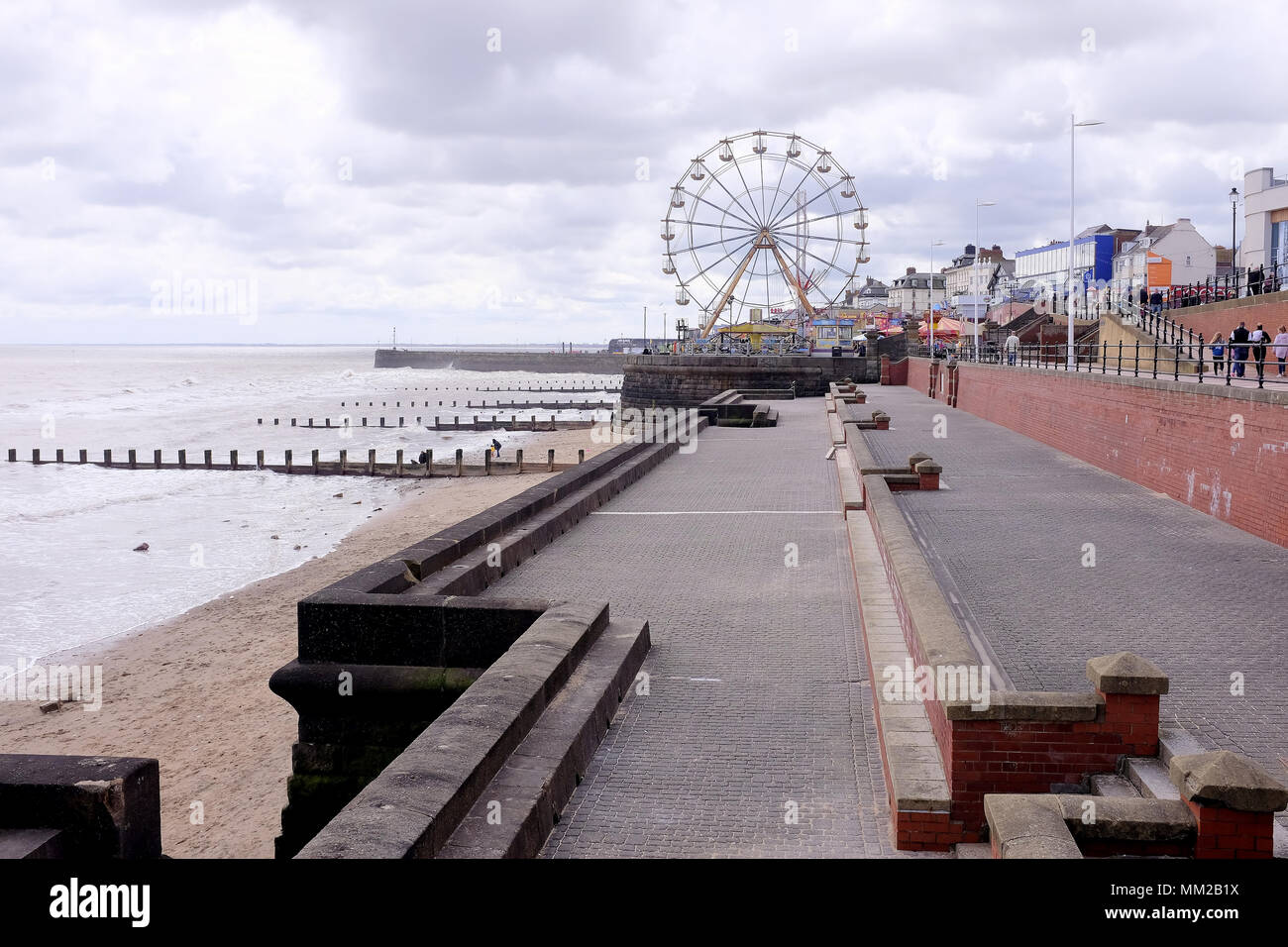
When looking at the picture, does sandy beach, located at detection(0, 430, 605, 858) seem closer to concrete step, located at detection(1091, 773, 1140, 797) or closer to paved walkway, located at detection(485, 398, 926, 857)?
paved walkway, located at detection(485, 398, 926, 857)

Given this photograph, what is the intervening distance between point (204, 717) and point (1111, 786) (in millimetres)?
11805

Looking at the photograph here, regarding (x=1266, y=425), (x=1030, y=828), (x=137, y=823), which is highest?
(x=1266, y=425)

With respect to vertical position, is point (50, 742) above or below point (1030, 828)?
below

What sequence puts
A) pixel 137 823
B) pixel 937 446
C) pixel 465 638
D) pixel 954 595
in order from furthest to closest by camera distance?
pixel 937 446, pixel 954 595, pixel 465 638, pixel 137 823

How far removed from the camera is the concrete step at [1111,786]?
523 cm

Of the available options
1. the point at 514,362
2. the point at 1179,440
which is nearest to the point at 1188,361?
the point at 1179,440

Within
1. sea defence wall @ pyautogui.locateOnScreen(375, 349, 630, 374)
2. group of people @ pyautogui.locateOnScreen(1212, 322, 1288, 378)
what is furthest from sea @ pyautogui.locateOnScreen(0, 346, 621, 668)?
sea defence wall @ pyautogui.locateOnScreen(375, 349, 630, 374)

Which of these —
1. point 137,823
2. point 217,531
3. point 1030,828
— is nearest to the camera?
point 1030,828

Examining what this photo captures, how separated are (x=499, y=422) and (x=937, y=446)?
41.9 meters

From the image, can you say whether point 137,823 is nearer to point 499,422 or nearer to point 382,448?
point 382,448

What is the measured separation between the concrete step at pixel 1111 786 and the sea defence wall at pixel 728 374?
4714cm

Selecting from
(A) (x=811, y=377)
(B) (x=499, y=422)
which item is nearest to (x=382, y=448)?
(B) (x=499, y=422)

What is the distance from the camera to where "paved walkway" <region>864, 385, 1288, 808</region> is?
6.85m
